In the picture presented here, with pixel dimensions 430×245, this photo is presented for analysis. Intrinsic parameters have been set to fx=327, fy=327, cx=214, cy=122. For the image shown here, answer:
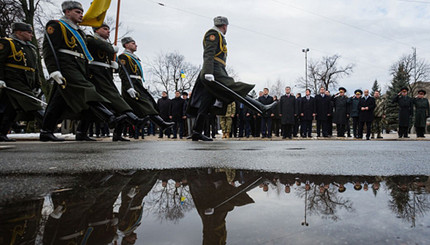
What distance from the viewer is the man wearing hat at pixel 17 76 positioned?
244 inches

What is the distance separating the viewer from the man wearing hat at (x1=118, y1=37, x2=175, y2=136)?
684 cm

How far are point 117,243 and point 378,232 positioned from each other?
28.1 inches

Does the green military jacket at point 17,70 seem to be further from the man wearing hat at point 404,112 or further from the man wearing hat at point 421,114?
the man wearing hat at point 421,114

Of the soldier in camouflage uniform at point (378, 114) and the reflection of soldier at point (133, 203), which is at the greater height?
the soldier in camouflage uniform at point (378, 114)

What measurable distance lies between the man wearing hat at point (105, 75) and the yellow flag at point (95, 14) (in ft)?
0.81

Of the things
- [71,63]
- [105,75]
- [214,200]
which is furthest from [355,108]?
[214,200]

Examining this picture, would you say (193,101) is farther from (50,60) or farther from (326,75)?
(326,75)

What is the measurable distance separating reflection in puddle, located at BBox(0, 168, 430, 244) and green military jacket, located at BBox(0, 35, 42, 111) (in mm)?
5265

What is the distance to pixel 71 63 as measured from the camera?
505cm

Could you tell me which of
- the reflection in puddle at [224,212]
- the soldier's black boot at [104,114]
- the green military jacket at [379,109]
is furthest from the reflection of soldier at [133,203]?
the green military jacket at [379,109]

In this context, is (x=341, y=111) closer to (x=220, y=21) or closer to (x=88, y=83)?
(x=220, y=21)

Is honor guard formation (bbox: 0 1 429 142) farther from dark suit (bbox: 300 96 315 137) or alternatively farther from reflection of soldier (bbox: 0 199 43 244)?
dark suit (bbox: 300 96 315 137)

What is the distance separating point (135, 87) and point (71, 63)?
7.11ft

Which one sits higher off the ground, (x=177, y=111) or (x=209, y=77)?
(x=209, y=77)
